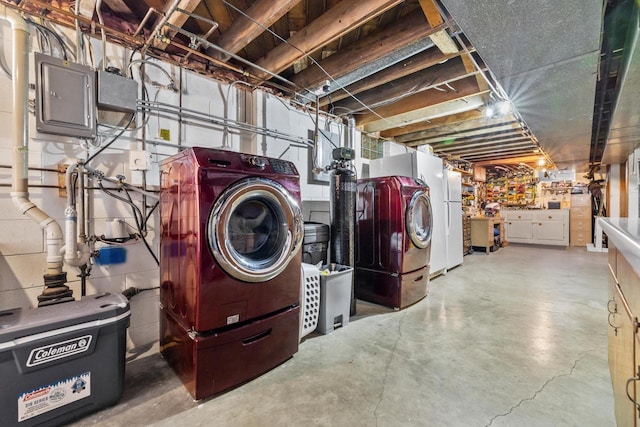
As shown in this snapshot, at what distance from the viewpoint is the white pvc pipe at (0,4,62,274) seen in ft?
5.16

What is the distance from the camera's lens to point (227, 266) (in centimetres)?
159

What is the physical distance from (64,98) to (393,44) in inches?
94.3

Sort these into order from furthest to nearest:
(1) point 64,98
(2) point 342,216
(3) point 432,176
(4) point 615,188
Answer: (4) point 615,188 → (3) point 432,176 → (2) point 342,216 → (1) point 64,98

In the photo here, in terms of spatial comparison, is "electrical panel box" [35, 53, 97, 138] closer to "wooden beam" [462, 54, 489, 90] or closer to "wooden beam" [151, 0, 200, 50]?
"wooden beam" [151, 0, 200, 50]

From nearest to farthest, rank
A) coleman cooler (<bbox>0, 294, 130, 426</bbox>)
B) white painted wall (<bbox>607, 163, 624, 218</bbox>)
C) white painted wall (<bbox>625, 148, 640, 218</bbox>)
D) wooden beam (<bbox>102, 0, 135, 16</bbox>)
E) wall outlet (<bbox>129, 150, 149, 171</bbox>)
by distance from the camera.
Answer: coleman cooler (<bbox>0, 294, 130, 426</bbox>), wooden beam (<bbox>102, 0, 135, 16</bbox>), wall outlet (<bbox>129, 150, 149, 171</bbox>), white painted wall (<bbox>625, 148, 640, 218</bbox>), white painted wall (<bbox>607, 163, 624, 218</bbox>)

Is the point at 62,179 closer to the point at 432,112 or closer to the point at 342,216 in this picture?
the point at 342,216

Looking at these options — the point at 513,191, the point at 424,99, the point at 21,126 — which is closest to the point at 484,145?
→ the point at 424,99

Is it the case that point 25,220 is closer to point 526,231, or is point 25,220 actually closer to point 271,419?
A: point 271,419


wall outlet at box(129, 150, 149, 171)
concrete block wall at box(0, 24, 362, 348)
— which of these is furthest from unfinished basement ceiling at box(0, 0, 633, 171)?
wall outlet at box(129, 150, 149, 171)

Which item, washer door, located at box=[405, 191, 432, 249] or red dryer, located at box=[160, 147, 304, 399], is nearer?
red dryer, located at box=[160, 147, 304, 399]

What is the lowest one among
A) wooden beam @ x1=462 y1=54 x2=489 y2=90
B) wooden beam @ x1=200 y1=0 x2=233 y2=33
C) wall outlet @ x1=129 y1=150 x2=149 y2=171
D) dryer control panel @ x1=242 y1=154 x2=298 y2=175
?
dryer control panel @ x1=242 y1=154 x2=298 y2=175

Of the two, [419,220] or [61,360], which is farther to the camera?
[419,220]

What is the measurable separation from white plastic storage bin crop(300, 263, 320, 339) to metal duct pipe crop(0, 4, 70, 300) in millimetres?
1621

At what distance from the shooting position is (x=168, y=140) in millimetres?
2350
